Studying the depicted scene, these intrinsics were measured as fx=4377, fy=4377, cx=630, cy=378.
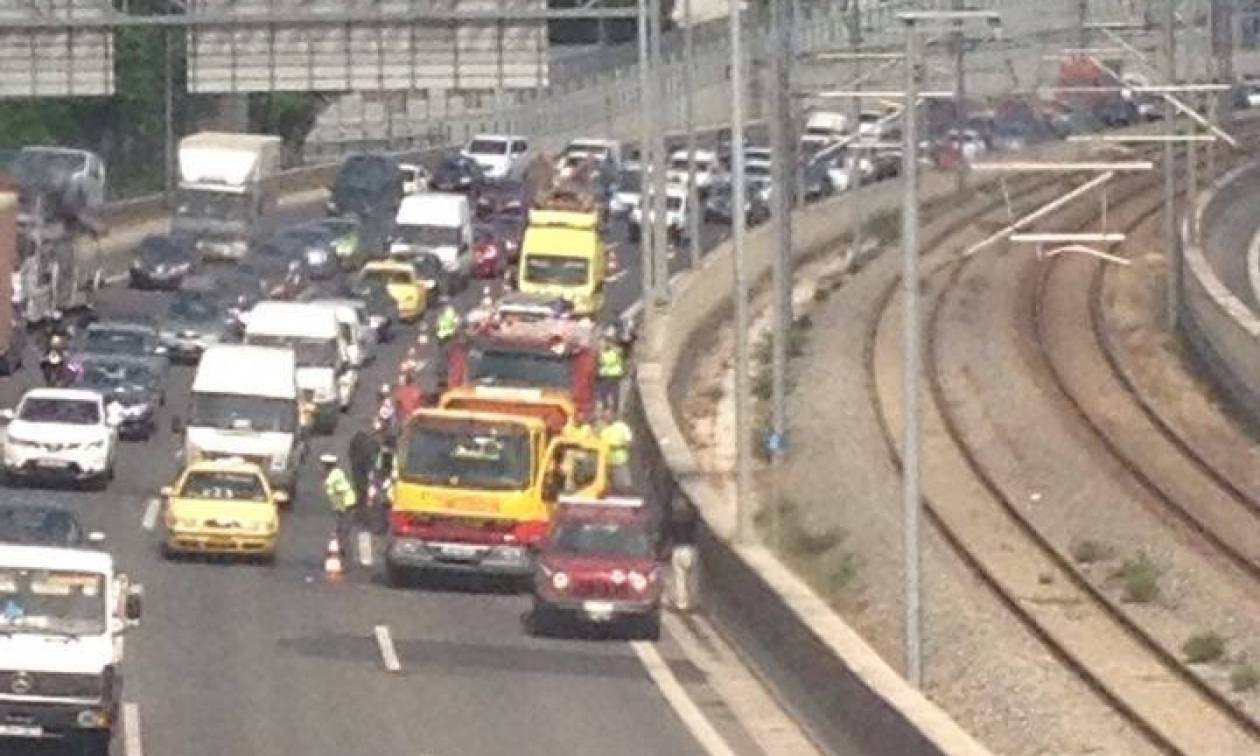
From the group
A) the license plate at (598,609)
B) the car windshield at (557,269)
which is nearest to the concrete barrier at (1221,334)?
the car windshield at (557,269)

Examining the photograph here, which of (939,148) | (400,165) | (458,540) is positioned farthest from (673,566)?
(400,165)

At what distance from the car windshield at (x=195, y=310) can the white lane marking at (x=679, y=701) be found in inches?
1131

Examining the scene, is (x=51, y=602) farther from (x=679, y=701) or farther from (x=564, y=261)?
(x=564, y=261)

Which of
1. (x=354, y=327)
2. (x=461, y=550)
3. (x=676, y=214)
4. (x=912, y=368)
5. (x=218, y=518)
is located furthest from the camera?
(x=676, y=214)

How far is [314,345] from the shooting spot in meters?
62.6

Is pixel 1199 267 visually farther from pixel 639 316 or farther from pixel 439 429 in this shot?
pixel 439 429

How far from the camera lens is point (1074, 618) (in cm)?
4297

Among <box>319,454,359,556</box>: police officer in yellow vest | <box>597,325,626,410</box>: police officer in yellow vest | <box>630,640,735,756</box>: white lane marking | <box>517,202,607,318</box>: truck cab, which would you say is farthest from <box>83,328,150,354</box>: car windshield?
<box>630,640,735,756</box>: white lane marking

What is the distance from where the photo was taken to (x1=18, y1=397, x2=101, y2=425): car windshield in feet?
175

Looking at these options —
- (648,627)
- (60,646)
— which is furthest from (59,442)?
(60,646)

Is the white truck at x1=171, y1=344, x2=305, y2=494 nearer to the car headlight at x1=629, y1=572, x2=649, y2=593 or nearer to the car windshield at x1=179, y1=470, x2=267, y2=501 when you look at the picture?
the car windshield at x1=179, y1=470, x2=267, y2=501

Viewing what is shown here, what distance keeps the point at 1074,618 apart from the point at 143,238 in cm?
5007

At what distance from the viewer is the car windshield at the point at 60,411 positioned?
53406 mm

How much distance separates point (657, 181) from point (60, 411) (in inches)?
770
